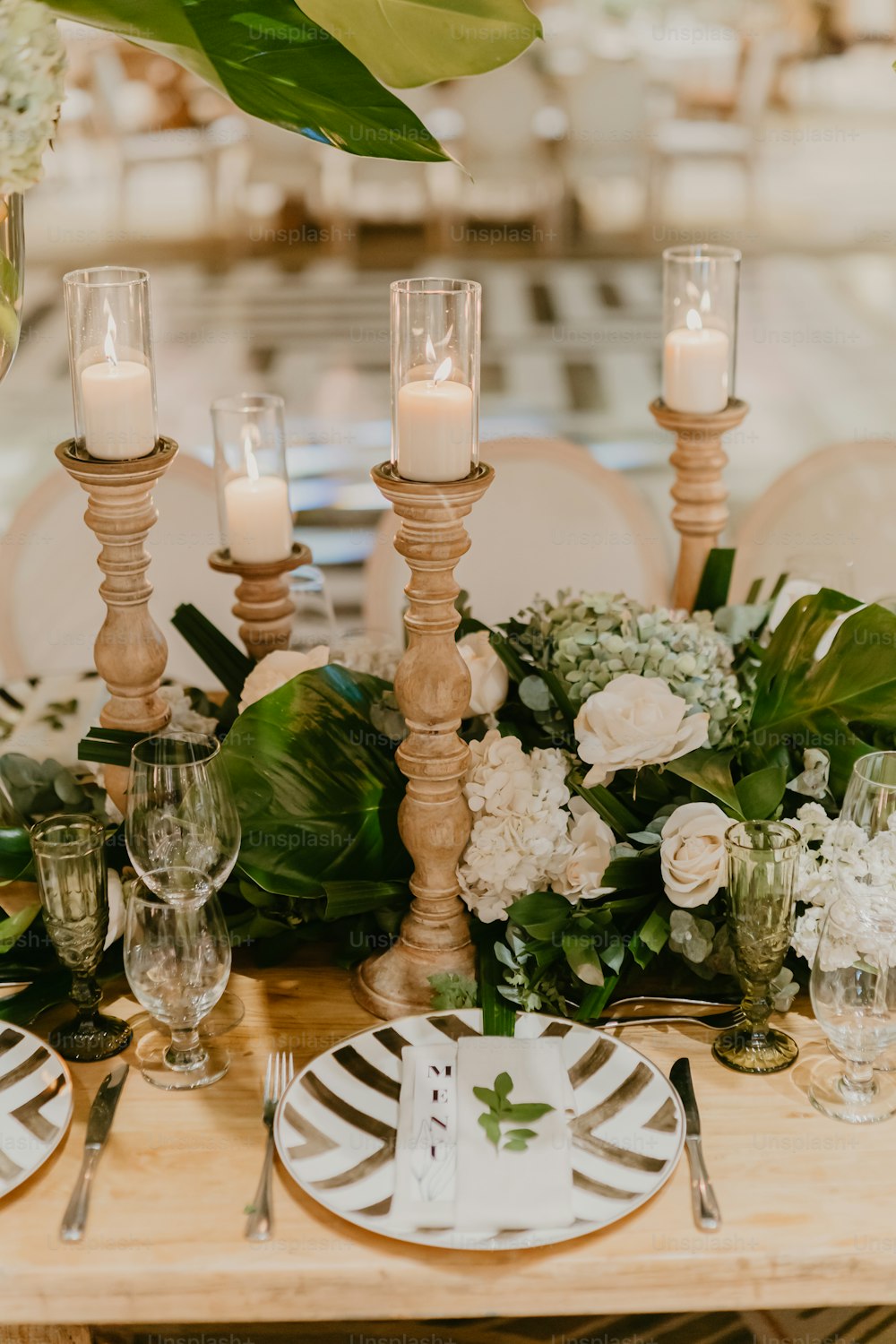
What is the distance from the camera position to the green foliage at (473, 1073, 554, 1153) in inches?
41.5

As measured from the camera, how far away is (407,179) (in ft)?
26.8

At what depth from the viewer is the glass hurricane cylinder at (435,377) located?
44.9 inches

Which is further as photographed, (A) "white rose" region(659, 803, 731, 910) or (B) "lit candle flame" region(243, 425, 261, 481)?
(B) "lit candle flame" region(243, 425, 261, 481)

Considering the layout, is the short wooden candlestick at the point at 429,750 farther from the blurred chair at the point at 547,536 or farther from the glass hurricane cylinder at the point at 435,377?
the blurred chair at the point at 547,536

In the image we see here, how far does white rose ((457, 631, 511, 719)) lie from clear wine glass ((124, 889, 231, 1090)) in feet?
1.13

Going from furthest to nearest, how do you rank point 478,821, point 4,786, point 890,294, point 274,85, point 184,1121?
point 890,294
point 4,786
point 478,821
point 184,1121
point 274,85

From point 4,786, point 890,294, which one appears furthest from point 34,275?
point 4,786

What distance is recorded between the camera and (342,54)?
87cm

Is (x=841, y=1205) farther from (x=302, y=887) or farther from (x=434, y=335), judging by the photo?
(x=434, y=335)

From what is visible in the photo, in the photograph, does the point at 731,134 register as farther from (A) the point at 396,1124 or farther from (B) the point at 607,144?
(A) the point at 396,1124

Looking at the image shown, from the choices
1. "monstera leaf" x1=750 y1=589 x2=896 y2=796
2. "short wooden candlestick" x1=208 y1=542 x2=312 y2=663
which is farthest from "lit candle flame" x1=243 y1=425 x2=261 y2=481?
"monstera leaf" x1=750 y1=589 x2=896 y2=796

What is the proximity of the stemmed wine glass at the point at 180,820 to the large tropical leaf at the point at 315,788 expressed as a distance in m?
0.07

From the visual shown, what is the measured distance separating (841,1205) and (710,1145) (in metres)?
0.11

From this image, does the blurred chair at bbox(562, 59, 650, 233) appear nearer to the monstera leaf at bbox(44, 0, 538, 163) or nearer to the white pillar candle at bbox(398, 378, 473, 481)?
the white pillar candle at bbox(398, 378, 473, 481)
